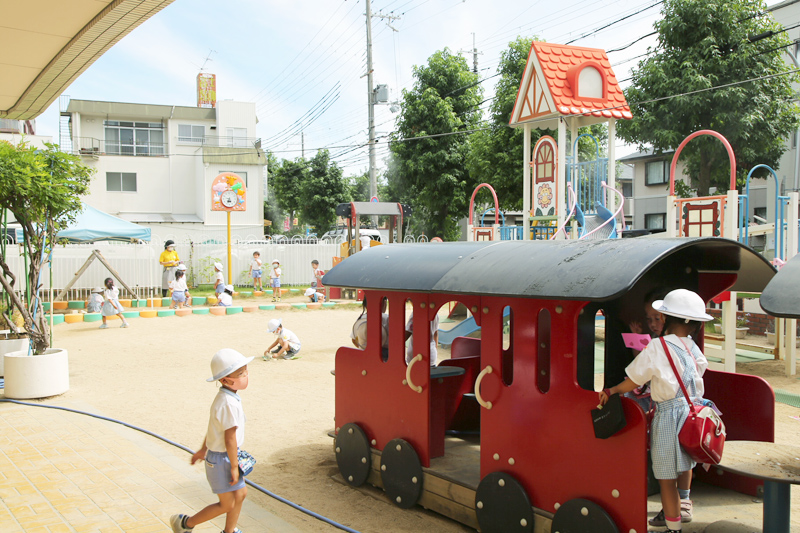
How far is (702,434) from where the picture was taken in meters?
3.72

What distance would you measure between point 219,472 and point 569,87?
12.1m

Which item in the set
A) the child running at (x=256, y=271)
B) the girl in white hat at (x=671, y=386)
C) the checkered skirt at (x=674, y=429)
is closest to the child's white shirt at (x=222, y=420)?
the girl in white hat at (x=671, y=386)

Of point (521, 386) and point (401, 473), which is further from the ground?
point (521, 386)

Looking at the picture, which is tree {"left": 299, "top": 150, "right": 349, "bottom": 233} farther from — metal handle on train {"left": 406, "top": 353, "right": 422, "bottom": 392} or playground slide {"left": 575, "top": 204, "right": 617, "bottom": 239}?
metal handle on train {"left": 406, "top": 353, "right": 422, "bottom": 392}

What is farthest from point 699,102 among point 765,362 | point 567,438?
point 567,438

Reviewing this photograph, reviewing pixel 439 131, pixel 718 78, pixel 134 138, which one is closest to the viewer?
pixel 718 78

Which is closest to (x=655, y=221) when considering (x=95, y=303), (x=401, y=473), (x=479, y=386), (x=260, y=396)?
(x=95, y=303)

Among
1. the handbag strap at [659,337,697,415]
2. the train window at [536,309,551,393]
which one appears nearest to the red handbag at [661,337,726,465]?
the handbag strap at [659,337,697,415]

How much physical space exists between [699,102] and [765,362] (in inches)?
375

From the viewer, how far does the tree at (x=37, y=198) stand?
8.46 meters

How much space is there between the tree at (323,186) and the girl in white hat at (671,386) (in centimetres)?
4004

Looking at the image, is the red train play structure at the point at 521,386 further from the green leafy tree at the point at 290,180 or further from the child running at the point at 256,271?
the green leafy tree at the point at 290,180

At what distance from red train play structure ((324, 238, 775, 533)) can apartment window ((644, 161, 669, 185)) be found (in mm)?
31217

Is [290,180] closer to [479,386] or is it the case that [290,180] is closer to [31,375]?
[31,375]
